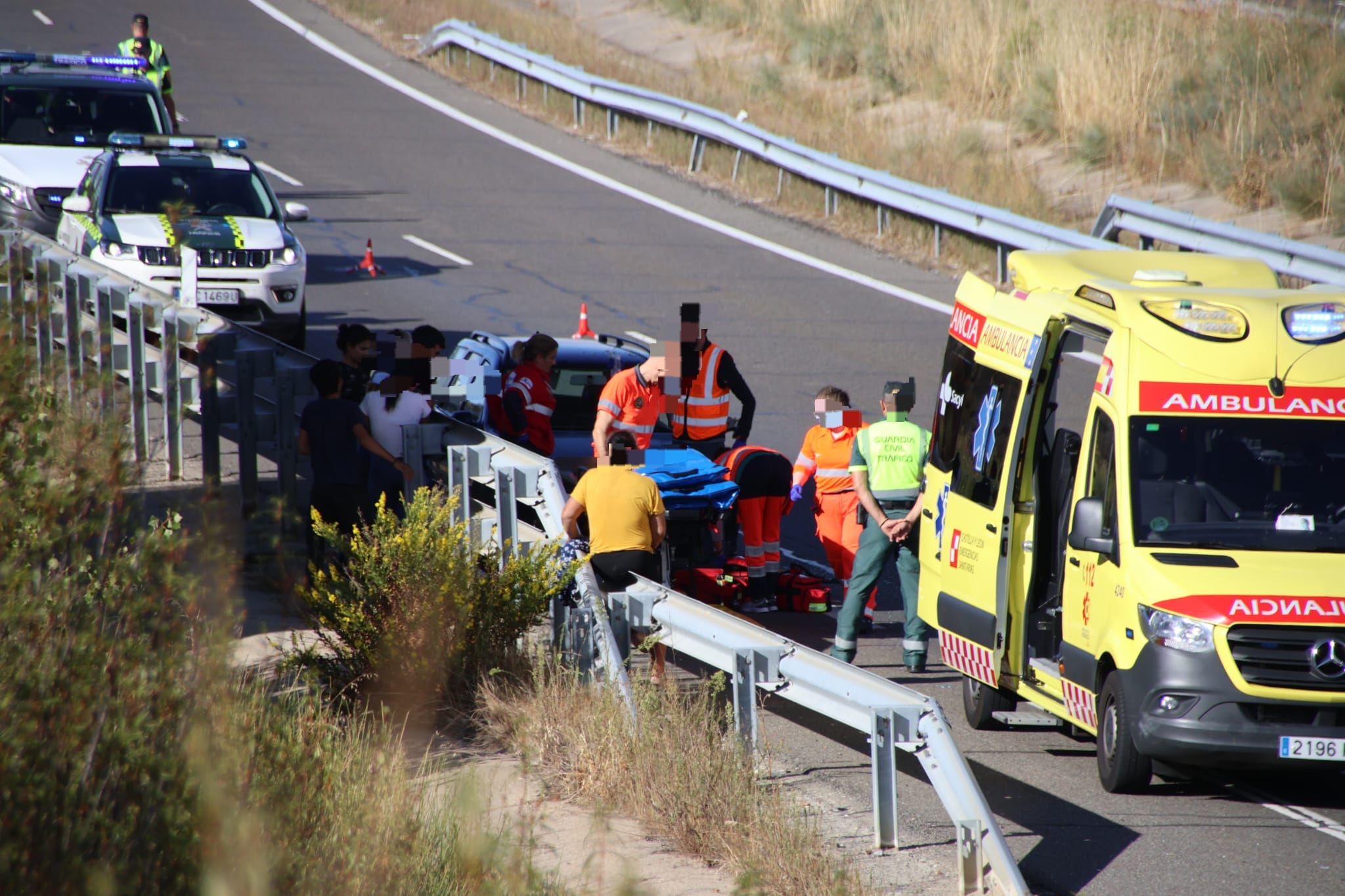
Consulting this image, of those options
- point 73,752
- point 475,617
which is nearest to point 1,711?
point 73,752

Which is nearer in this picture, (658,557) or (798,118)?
(658,557)

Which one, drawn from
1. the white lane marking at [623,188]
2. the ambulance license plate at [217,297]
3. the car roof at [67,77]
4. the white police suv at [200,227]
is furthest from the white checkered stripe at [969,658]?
the car roof at [67,77]

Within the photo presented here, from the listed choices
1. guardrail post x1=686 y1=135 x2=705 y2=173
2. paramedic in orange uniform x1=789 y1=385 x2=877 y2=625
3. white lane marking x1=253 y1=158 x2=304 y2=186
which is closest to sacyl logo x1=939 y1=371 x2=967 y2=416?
paramedic in orange uniform x1=789 y1=385 x2=877 y2=625

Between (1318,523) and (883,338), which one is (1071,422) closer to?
(883,338)

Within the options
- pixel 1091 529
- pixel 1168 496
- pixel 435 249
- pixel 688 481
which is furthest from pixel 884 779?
pixel 435 249

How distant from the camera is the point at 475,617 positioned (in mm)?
9023

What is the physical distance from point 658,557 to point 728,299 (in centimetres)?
999

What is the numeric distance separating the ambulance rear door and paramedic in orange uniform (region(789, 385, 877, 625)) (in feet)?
5.25

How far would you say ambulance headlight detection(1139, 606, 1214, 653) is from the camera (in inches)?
307

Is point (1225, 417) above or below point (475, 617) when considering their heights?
above

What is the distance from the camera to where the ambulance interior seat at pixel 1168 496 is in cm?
838

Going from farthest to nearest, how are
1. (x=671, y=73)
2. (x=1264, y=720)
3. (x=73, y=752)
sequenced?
1. (x=671, y=73)
2. (x=1264, y=720)
3. (x=73, y=752)

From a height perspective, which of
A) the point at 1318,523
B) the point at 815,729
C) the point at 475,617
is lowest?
the point at 815,729

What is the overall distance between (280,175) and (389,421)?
15.5m
